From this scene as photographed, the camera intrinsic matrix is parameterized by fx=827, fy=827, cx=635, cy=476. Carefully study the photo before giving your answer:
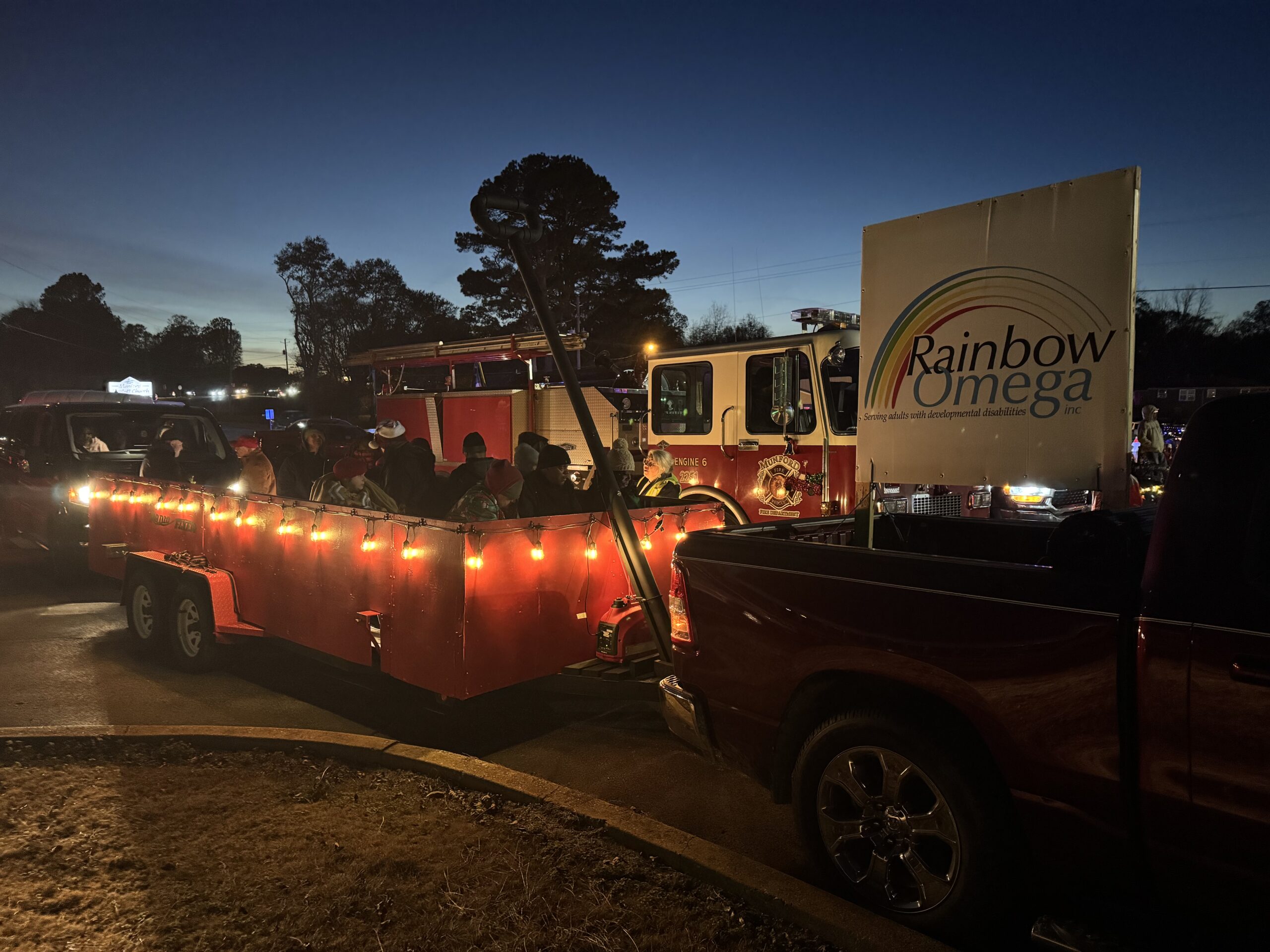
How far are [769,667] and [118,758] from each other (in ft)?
11.7

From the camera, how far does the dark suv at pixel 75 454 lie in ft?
33.4

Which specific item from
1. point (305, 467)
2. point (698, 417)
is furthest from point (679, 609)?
point (305, 467)

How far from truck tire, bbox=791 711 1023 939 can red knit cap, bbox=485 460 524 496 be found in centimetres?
298

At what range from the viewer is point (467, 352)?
15031mm

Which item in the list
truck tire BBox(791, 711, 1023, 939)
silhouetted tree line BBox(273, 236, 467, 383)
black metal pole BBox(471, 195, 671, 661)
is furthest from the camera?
silhouetted tree line BBox(273, 236, 467, 383)

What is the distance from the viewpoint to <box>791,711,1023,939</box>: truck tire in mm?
2711

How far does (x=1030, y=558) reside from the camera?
4.19 meters

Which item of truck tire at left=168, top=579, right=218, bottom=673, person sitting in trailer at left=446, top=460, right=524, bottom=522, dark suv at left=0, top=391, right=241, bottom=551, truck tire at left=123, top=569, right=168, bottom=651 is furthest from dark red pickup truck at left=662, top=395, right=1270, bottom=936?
dark suv at left=0, top=391, right=241, bottom=551

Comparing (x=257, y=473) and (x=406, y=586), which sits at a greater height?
(x=257, y=473)

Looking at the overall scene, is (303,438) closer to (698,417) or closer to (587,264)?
(698,417)

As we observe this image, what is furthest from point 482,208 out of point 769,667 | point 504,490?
point 769,667

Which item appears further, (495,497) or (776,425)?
(776,425)

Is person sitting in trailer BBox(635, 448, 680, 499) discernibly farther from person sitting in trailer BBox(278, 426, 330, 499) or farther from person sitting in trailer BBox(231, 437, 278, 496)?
person sitting in trailer BBox(231, 437, 278, 496)

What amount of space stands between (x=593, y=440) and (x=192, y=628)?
164 inches
